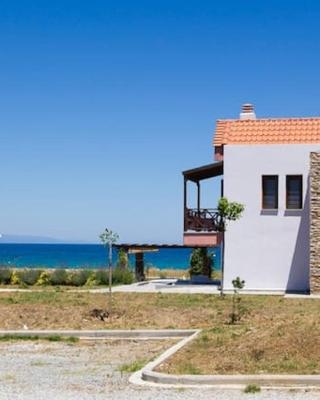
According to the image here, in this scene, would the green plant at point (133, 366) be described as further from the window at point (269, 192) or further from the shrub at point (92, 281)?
the shrub at point (92, 281)

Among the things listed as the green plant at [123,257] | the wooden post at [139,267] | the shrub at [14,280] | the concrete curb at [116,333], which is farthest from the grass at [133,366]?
the wooden post at [139,267]

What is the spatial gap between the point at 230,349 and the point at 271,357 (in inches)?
36.1

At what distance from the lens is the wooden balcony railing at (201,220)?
29609mm

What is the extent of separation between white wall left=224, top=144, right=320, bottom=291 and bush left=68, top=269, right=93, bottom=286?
6.01 m

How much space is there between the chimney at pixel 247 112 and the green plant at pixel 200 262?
576cm

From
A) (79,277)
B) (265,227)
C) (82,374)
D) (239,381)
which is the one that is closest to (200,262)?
(79,277)

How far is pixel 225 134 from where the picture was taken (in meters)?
29.0

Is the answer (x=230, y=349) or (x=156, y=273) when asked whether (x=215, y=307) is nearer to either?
(x=230, y=349)

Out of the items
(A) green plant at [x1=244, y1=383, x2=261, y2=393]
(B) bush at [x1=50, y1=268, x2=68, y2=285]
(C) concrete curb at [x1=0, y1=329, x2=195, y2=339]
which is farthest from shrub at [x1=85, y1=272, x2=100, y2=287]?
(A) green plant at [x1=244, y1=383, x2=261, y2=393]

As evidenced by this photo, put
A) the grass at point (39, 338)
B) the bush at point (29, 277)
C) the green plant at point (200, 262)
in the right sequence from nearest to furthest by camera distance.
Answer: the grass at point (39, 338) < the bush at point (29, 277) < the green plant at point (200, 262)

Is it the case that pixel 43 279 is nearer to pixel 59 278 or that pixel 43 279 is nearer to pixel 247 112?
pixel 59 278

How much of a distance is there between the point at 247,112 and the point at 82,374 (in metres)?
19.9

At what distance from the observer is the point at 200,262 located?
33.2 metres

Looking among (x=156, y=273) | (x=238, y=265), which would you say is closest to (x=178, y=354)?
(x=238, y=265)
